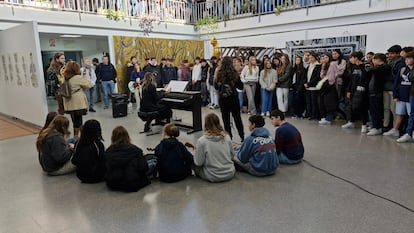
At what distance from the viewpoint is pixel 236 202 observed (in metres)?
2.89

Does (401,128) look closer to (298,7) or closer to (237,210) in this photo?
(237,210)

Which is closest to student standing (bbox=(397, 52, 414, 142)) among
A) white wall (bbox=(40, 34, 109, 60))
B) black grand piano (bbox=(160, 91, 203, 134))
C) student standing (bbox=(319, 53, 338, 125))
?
student standing (bbox=(319, 53, 338, 125))

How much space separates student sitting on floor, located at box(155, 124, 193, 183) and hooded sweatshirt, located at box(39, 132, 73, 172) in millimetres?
1179

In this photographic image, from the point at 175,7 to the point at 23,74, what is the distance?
7435 mm

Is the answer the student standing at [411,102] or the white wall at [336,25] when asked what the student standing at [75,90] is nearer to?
the student standing at [411,102]

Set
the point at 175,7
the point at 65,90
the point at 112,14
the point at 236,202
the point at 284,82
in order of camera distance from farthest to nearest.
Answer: the point at 175,7 → the point at 112,14 → the point at 284,82 → the point at 65,90 → the point at 236,202

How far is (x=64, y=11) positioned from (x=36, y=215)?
759cm

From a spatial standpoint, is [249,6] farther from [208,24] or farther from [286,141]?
[286,141]

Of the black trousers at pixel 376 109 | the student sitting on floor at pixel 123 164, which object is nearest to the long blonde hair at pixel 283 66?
the black trousers at pixel 376 109

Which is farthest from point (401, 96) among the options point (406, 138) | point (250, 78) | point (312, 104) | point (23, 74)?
point (23, 74)

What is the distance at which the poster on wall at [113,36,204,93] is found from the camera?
10.2m

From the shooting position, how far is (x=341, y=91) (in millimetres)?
6094

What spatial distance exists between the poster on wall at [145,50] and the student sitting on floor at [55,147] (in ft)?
22.0

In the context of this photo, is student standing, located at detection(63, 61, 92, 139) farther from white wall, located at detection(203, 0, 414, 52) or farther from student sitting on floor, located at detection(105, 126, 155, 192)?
white wall, located at detection(203, 0, 414, 52)
